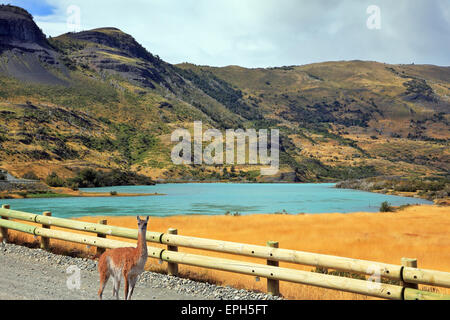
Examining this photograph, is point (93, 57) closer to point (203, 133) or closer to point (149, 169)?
point (203, 133)

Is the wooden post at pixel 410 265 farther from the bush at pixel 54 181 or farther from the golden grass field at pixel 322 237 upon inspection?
the bush at pixel 54 181

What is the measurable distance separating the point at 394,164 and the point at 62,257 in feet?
503

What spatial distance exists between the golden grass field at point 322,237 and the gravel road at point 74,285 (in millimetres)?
875

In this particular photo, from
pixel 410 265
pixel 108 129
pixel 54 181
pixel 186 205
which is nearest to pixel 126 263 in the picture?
pixel 410 265

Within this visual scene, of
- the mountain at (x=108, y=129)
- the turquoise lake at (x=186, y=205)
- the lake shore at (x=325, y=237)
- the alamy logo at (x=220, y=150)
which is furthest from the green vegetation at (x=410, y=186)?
Answer: the lake shore at (x=325, y=237)

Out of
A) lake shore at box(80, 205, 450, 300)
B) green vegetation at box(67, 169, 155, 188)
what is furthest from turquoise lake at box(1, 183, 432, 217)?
green vegetation at box(67, 169, 155, 188)

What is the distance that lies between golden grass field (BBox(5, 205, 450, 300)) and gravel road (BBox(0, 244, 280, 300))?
0.88 m

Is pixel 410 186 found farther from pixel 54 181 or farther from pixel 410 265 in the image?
pixel 410 265

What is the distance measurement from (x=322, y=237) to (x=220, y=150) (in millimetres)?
106500

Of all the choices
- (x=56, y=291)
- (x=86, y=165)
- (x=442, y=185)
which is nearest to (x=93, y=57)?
(x=86, y=165)

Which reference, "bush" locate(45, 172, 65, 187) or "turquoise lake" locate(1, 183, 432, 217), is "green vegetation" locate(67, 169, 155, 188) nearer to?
"bush" locate(45, 172, 65, 187)

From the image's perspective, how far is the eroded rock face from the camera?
509 feet

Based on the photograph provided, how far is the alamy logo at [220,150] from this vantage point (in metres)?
118

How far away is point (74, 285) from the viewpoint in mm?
8602
